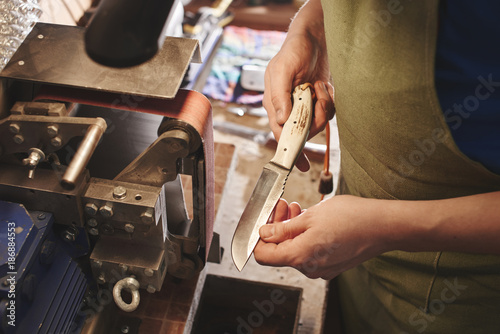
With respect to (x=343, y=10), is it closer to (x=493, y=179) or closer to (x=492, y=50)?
(x=492, y=50)

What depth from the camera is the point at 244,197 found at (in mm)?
1576

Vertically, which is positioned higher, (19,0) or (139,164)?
(19,0)

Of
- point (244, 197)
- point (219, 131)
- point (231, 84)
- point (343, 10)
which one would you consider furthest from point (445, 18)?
point (231, 84)

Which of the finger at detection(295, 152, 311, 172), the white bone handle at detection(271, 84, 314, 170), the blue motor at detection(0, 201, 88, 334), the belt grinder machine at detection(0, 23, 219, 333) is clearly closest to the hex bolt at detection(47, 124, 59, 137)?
Answer: the belt grinder machine at detection(0, 23, 219, 333)

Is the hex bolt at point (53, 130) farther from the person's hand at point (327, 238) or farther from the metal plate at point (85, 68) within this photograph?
the person's hand at point (327, 238)

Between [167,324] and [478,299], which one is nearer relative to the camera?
[478,299]

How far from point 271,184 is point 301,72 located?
31cm

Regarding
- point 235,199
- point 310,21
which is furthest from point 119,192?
point 235,199

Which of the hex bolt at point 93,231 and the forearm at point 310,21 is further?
the forearm at point 310,21

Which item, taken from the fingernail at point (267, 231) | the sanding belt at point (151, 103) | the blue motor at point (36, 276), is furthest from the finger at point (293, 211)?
the blue motor at point (36, 276)

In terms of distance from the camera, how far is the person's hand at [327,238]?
76cm

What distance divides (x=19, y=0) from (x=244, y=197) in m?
0.92

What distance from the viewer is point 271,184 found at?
2.88ft

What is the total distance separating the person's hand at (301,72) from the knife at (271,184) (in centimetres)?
3
